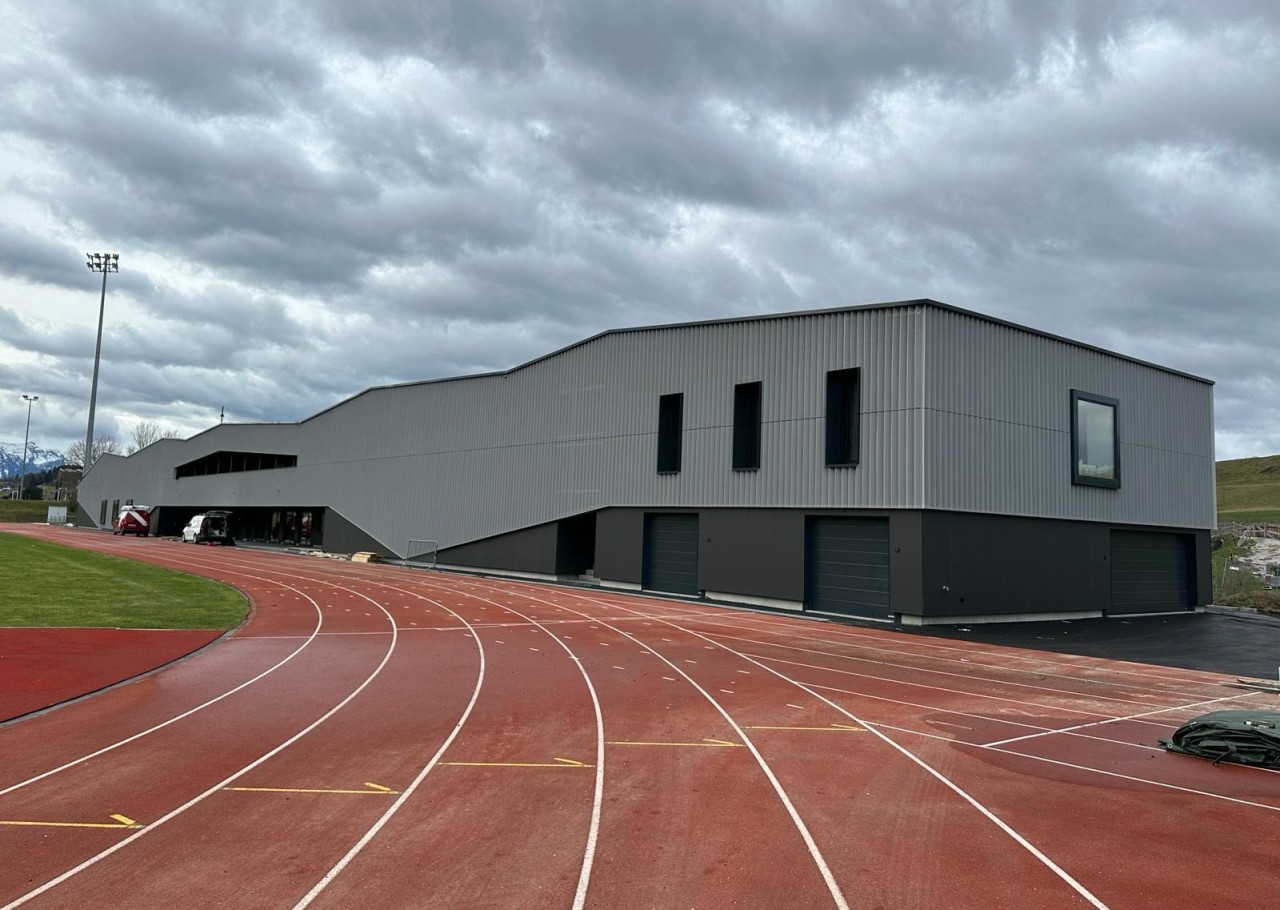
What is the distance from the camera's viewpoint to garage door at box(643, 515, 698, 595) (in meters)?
34.6

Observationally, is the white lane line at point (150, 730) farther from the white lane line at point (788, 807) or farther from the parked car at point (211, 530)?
the parked car at point (211, 530)

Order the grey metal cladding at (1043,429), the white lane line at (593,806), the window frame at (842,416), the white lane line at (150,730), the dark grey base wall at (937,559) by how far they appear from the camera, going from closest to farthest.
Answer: the white lane line at (593,806) → the white lane line at (150,730) → the dark grey base wall at (937,559) → the grey metal cladding at (1043,429) → the window frame at (842,416)

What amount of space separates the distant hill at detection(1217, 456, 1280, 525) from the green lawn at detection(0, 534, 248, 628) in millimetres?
98135

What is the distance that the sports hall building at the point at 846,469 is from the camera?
91.6ft

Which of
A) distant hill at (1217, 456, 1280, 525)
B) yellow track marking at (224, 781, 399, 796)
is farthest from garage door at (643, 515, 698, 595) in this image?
distant hill at (1217, 456, 1280, 525)

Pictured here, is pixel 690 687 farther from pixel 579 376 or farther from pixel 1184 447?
pixel 1184 447

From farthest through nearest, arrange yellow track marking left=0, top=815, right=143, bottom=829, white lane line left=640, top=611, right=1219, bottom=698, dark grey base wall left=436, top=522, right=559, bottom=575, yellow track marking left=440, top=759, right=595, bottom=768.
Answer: dark grey base wall left=436, top=522, right=559, bottom=575
white lane line left=640, top=611, right=1219, bottom=698
yellow track marking left=440, top=759, right=595, bottom=768
yellow track marking left=0, top=815, right=143, bottom=829

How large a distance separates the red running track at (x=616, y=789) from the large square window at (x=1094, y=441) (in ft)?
52.8

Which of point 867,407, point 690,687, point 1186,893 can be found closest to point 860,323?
point 867,407

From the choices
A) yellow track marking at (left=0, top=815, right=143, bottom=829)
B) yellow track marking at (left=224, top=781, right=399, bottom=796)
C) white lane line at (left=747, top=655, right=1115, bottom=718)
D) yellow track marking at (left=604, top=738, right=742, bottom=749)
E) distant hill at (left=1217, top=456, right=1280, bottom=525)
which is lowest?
yellow track marking at (left=0, top=815, right=143, bottom=829)

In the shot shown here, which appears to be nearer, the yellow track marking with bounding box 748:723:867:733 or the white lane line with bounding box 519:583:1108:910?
the white lane line with bounding box 519:583:1108:910

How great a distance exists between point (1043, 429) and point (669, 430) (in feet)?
48.0

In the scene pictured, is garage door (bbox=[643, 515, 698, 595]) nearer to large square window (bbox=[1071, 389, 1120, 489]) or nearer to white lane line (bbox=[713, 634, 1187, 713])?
white lane line (bbox=[713, 634, 1187, 713])

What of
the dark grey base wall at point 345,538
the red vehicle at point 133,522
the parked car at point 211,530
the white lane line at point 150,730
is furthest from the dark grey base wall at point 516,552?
the red vehicle at point 133,522
